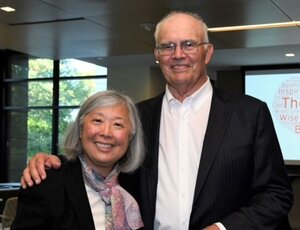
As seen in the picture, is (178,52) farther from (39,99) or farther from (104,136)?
(39,99)

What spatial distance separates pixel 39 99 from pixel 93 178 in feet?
35.7

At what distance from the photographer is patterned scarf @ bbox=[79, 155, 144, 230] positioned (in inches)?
73.0

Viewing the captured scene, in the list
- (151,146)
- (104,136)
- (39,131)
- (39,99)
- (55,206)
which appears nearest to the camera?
(55,206)

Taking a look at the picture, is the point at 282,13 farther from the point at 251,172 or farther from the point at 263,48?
the point at 251,172

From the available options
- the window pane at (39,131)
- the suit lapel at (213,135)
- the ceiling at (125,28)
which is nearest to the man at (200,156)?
the suit lapel at (213,135)

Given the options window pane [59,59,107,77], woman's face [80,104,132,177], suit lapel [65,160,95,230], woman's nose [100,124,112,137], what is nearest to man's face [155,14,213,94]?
woman's face [80,104,132,177]

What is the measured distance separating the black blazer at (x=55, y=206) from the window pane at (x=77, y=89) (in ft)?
31.9

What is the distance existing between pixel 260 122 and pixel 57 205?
82 cm

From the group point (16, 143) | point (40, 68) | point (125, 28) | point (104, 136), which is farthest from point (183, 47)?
point (16, 143)

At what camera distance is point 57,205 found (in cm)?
173

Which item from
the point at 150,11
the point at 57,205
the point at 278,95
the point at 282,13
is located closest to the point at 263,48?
the point at 278,95

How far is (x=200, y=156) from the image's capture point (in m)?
2.00

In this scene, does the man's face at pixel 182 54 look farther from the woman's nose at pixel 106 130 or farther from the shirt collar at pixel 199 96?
the woman's nose at pixel 106 130

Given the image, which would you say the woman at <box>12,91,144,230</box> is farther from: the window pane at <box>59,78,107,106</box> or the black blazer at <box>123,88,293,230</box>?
the window pane at <box>59,78,107,106</box>
